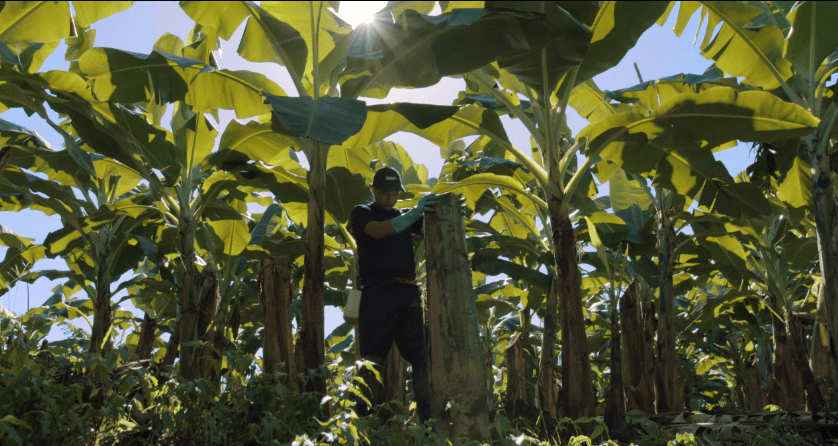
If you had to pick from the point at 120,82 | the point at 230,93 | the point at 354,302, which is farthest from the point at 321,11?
the point at 354,302

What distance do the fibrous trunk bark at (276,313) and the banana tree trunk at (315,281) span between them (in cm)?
12

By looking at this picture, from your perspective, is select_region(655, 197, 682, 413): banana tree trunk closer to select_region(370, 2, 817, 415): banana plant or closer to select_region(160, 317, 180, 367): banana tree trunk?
select_region(370, 2, 817, 415): banana plant

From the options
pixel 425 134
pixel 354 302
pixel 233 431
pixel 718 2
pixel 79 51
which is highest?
pixel 79 51

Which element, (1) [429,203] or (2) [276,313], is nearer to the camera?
(1) [429,203]

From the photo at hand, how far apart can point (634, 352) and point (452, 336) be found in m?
2.88

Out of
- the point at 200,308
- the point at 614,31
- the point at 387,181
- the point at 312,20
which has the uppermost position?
the point at 312,20

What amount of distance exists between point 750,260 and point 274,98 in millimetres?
6524

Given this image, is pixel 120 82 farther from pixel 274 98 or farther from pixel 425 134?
pixel 425 134

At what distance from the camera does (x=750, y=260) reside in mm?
7113

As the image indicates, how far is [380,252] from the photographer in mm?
4270

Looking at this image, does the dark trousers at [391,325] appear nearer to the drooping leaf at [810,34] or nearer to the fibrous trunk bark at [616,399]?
the fibrous trunk bark at [616,399]

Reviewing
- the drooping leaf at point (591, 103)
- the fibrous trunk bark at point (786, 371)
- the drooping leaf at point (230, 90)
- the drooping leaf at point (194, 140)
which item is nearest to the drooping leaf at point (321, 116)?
the drooping leaf at point (230, 90)

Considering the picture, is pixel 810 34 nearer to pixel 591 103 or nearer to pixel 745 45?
pixel 745 45

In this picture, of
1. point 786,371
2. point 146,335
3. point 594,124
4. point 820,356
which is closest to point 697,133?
point 594,124
